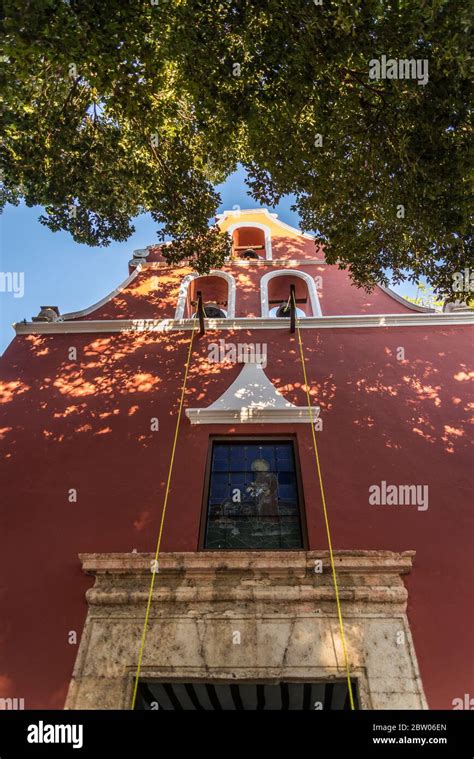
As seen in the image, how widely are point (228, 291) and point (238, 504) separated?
14.7ft

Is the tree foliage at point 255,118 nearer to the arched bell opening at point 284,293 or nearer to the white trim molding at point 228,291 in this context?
the white trim molding at point 228,291

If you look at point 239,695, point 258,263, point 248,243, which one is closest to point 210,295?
point 258,263

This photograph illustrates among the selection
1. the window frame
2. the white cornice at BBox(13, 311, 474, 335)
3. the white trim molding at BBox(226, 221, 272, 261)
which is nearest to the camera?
the window frame

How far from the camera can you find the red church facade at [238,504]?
4363 millimetres

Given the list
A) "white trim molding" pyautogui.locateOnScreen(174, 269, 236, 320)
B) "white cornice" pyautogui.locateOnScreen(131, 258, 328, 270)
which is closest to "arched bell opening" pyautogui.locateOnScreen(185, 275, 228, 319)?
"white trim molding" pyautogui.locateOnScreen(174, 269, 236, 320)

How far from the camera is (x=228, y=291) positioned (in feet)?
29.7

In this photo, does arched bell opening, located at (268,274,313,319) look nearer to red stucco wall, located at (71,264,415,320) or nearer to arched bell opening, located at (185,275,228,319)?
red stucco wall, located at (71,264,415,320)

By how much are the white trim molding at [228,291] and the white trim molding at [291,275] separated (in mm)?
517

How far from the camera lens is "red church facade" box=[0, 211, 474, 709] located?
14.3 ft

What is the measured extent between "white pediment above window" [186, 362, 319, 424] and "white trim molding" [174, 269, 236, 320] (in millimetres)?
1857

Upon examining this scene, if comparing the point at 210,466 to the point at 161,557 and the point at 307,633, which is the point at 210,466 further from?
the point at 307,633

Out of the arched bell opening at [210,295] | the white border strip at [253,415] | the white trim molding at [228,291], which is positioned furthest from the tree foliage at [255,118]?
the white border strip at [253,415]

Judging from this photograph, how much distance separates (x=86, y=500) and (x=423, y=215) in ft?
16.1

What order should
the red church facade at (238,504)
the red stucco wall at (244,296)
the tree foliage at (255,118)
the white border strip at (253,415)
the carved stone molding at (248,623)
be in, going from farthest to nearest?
the red stucco wall at (244,296) < the white border strip at (253,415) < the tree foliage at (255,118) < the red church facade at (238,504) < the carved stone molding at (248,623)
